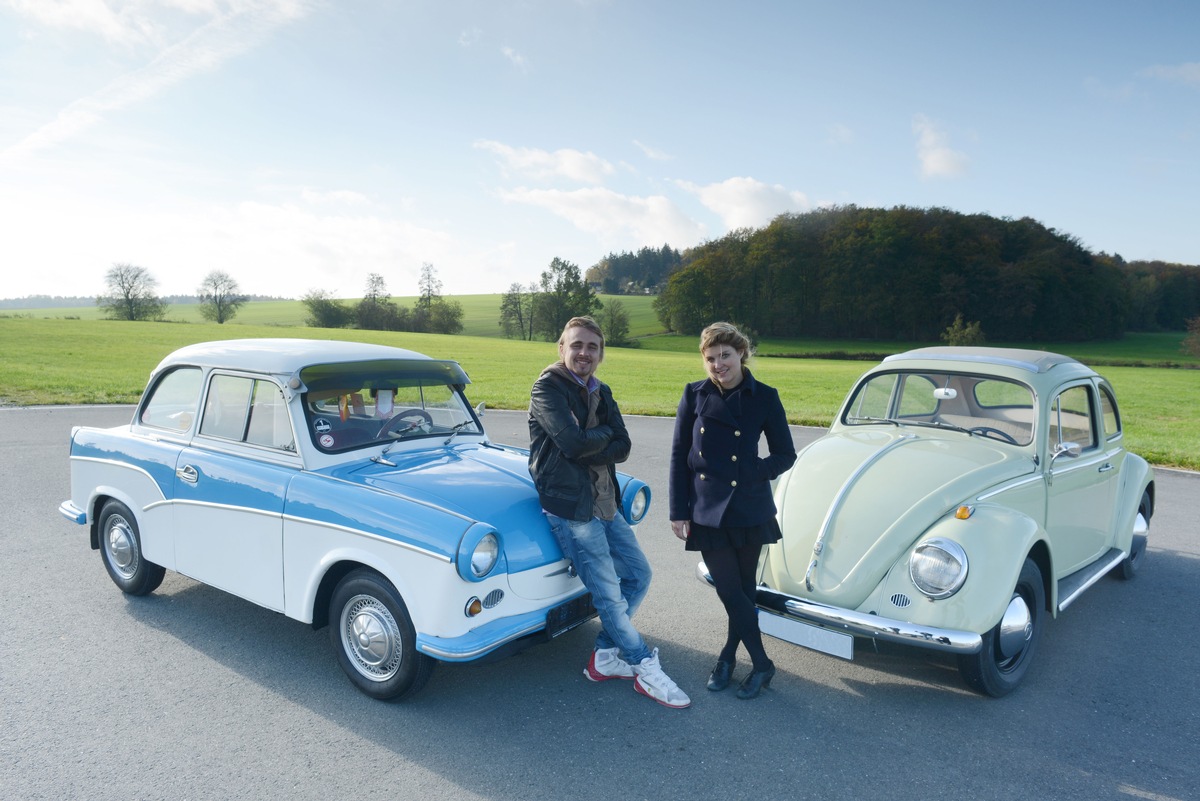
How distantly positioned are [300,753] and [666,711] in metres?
1.80

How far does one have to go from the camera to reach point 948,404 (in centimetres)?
569

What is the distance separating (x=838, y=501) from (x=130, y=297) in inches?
3349

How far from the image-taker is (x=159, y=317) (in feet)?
244

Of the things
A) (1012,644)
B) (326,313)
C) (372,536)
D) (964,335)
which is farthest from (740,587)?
(326,313)

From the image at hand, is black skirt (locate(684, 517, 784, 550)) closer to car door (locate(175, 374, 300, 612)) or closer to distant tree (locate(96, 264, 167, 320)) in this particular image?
car door (locate(175, 374, 300, 612))

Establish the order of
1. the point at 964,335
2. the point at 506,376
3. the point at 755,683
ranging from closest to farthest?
the point at 755,683, the point at 506,376, the point at 964,335

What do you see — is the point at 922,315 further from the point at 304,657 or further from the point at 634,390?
the point at 304,657

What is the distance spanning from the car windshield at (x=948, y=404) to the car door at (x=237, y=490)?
419 cm

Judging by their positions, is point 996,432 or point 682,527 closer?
point 682,527

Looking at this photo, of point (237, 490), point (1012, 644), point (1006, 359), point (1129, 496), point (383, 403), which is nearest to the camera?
point (1012, 644)

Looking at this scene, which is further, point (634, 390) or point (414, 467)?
point (634, 390)

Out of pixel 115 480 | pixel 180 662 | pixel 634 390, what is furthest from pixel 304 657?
pixel 634 390

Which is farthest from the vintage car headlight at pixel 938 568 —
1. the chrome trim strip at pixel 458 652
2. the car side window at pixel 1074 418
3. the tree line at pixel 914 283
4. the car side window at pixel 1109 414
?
the tree line at pixel 914 283

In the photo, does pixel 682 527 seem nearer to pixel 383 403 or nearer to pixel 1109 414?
pixel 383 403
